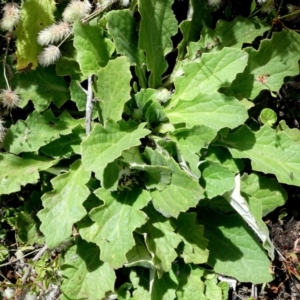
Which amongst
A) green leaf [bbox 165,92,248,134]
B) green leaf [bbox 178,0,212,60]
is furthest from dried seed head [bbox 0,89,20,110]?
green leaf [bbox 178,0,212,60]

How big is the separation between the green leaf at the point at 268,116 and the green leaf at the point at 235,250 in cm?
53

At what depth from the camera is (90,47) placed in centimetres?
251

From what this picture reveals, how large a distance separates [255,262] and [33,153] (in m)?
1.30

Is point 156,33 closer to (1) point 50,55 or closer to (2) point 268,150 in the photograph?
(1) point 50,55

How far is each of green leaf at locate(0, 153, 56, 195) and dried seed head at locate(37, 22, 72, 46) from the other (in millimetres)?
582

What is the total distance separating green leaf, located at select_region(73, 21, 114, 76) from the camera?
2463 millimetres

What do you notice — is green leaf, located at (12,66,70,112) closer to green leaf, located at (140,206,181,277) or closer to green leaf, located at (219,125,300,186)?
green leaf, located at (140,206,181,277)

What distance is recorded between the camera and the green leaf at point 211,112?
96.3 inches

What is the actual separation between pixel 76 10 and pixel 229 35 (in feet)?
2.57

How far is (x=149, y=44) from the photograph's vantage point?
2611 mm

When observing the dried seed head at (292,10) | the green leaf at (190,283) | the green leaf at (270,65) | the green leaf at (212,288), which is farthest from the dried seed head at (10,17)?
the green leaf at (212,288)

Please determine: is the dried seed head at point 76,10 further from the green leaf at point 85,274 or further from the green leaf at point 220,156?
the green leaf at point 85,274

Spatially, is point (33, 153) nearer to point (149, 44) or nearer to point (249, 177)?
point (149, 44)

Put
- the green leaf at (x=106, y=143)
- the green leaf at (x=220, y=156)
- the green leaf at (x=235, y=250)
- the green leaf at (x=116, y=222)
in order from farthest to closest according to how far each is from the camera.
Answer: the green leaf at (x=235, y=250) → the green leaf at (x=220, y=156) → the green leaf at (x=116, y=222) → the green leaf at (x=106, y=143)
